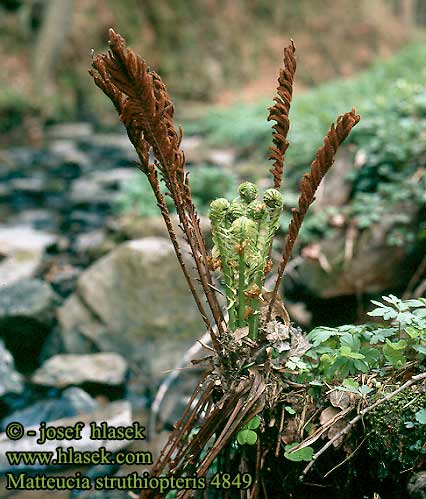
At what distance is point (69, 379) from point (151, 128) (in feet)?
7.34

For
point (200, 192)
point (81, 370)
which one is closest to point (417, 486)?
point (81, 370)

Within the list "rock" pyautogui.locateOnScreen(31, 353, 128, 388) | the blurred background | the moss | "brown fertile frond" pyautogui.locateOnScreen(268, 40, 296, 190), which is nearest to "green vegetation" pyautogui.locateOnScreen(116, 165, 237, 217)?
the blurred background

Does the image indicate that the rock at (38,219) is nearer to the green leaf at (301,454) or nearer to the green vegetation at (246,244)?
the green vegetation at (246,244)

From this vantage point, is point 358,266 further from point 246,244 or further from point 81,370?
point 246,244

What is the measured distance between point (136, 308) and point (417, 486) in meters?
2.45

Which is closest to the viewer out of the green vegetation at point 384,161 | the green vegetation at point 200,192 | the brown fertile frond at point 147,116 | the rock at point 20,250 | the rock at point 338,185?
the brown fertile frond at point 147,116

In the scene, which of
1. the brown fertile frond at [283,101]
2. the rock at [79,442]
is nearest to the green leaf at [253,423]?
the brown fertile frond at [283,101]

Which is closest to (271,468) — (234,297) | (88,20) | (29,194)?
(234,297)

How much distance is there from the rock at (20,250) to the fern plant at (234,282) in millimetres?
2789

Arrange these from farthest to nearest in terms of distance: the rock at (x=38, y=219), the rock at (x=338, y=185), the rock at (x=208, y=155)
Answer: the rock at (x=208, y=155) < the rock at (x=38, y=219) < the rock at (x=338, y=185)

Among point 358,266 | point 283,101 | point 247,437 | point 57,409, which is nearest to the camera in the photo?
point 247,437

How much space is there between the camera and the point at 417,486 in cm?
143

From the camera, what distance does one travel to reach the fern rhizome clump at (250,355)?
149cm

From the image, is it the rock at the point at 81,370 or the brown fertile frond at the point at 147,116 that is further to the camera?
the rock at the point at 81,370
